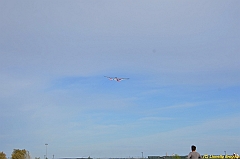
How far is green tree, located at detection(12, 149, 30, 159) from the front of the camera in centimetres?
8531

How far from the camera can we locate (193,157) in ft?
69.7

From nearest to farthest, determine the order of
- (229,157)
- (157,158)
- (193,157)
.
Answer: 1. (193,157)
2. (229,157)
3. (157,158)

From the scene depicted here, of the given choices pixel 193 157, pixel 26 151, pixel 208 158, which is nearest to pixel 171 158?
pixel 208 158

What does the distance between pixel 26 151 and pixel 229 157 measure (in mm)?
→ 58811

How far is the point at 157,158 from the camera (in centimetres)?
4912

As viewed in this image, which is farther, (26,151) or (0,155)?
(26,151)

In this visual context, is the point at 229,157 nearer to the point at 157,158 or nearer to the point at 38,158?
the point at 157,158

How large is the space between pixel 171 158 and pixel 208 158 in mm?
4098

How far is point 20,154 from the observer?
8606 centimetres

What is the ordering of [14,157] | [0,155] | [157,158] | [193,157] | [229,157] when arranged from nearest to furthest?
[193,157]
[229,157]
[157,158]
[0,155]
[14,157]

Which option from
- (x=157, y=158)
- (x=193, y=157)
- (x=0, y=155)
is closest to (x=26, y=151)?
(x=0, y=155)

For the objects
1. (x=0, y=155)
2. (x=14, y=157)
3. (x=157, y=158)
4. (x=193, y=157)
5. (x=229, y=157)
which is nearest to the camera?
(x=193, y=157)

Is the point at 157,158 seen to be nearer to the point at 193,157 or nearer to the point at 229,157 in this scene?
the point at 229,157

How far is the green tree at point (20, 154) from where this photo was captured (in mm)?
85312
